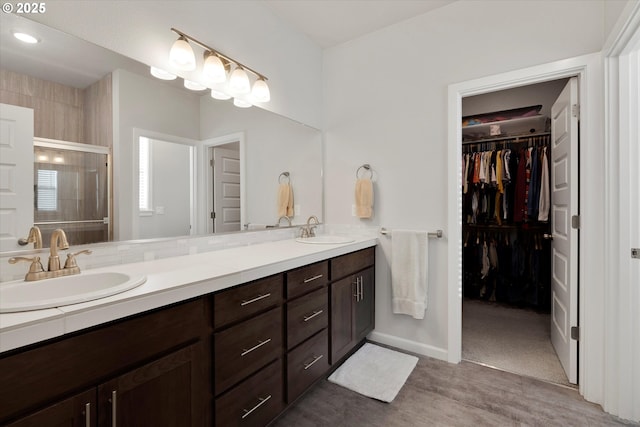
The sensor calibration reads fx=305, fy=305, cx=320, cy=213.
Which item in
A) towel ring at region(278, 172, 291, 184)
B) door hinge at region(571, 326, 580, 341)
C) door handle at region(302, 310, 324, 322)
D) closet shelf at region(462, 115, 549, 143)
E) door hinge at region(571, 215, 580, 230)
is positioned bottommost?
door hinge at region(571, 326, 580, 341)

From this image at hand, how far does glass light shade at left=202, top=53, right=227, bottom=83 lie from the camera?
1807 millimetres

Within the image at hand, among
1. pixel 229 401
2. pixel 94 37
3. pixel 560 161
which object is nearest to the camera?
pixel 229 401

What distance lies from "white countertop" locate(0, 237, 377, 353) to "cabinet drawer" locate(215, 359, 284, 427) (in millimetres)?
463

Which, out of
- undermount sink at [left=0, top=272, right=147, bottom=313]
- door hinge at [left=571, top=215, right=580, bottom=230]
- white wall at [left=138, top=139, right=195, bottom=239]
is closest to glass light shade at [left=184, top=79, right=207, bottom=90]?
white wall at [left=138, top=139, right=195, bottom=239]

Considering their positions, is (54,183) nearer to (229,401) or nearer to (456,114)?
(229,401)

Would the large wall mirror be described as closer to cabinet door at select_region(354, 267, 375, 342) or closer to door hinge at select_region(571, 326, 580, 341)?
cabinet door at select_region(354, 267, 375, 342)

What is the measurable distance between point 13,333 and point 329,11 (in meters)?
2.56

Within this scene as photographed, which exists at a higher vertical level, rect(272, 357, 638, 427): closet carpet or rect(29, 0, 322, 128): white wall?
rect(29, 0, 322, 128): white wall

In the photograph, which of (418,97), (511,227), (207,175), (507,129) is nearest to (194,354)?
(207,175)

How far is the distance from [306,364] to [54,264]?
128 centimetres

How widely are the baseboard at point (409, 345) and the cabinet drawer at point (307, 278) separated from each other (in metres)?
1.02

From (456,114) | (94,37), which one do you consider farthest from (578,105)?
(94,37)

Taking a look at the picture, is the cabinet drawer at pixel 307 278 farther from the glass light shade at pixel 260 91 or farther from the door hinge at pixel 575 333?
the door hinge at pixel 575 333

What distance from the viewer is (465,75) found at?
221 cm
